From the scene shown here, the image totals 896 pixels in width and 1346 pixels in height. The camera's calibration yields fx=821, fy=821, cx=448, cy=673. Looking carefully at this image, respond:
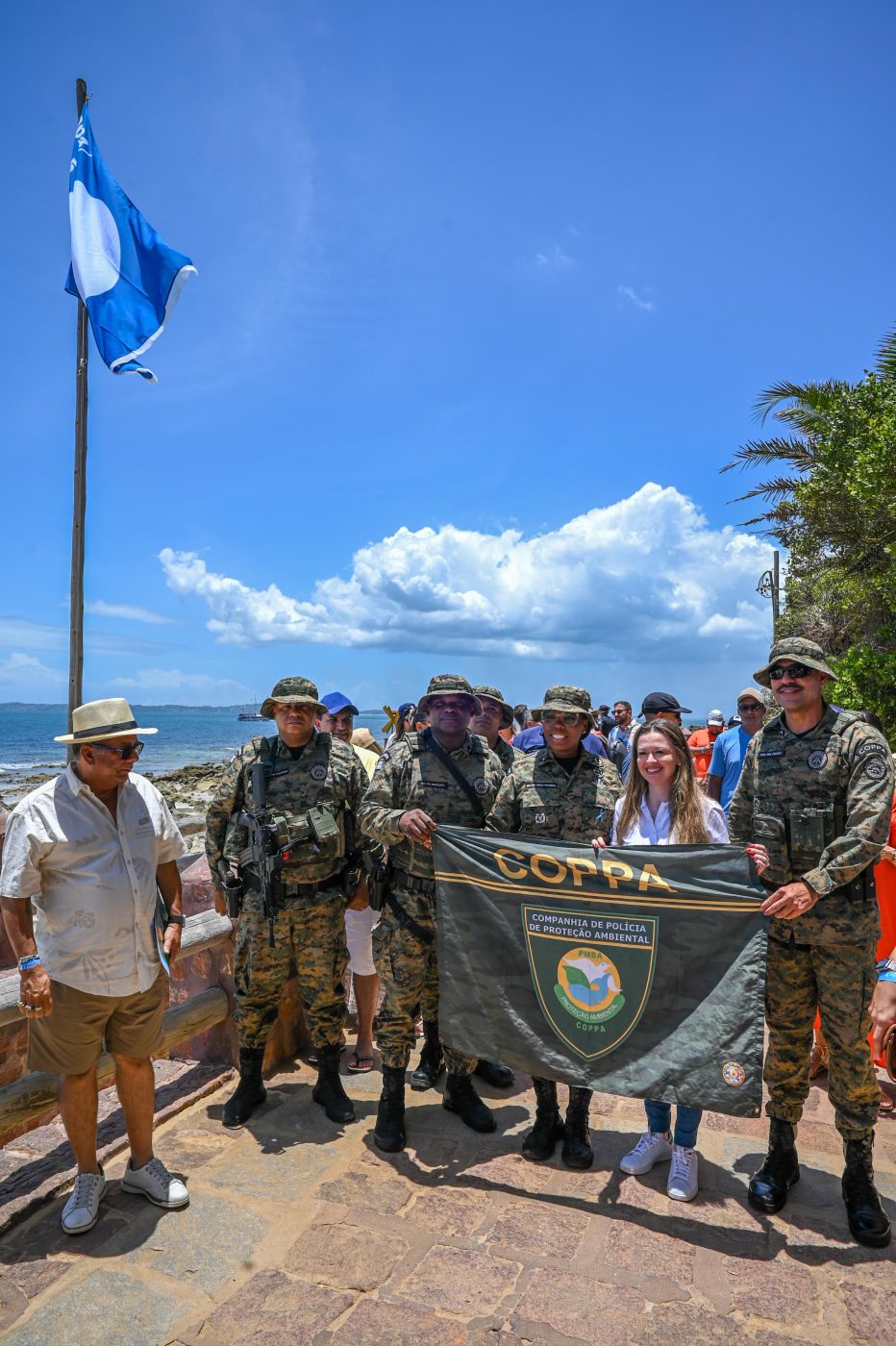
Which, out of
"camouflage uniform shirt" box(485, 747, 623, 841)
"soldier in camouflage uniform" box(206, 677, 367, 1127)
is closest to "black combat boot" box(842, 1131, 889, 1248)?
"camouflage uniform shirt" box(485, 747, 623, 841)

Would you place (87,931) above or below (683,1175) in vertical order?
above

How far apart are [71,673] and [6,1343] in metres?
3.90

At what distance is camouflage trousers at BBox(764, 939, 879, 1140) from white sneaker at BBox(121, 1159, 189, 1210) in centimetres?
260

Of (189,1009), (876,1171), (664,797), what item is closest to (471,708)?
(664,797)

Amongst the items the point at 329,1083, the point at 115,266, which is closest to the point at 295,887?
the point at 329,1083

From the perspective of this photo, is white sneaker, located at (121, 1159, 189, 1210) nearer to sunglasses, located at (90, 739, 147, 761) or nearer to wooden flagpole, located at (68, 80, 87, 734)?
sunglasses, located at (90, 739, 147, 761)

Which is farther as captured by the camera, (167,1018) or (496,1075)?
(496,1075)

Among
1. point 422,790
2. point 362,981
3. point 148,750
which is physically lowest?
point 148,750

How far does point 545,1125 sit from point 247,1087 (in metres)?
1.59

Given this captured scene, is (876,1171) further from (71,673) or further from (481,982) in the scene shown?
(71,673)

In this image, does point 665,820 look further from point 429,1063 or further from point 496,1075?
point 429,1063

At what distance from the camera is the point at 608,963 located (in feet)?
11.9

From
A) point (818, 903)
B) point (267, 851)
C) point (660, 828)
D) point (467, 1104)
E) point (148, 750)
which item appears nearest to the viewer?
point (818, 903)

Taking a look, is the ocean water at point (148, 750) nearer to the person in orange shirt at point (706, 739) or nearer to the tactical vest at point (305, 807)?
the person in orange shirt at point (706, 739)
